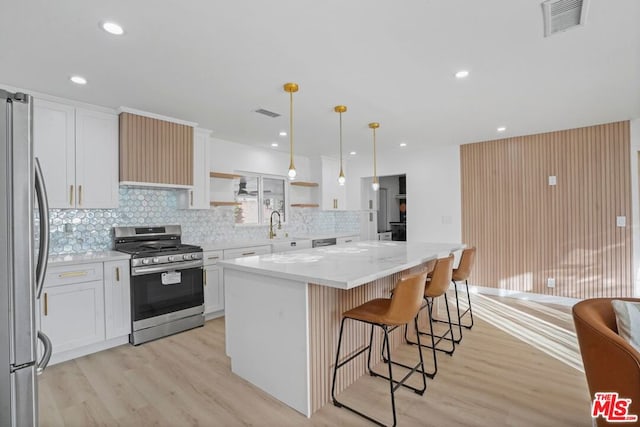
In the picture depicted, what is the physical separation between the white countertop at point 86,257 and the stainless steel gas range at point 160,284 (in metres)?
0.11

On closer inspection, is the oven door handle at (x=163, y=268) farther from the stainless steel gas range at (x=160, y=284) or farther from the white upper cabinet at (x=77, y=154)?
the white upper cabinet at (x=77, y=154)

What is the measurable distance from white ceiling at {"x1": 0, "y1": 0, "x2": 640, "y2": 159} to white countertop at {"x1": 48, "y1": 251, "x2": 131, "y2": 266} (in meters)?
1.50

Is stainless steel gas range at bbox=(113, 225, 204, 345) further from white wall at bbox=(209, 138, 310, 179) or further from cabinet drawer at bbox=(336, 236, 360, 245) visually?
cabinet drawer at bbox=(336, 236, 360, 245)

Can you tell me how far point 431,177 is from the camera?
553 cm

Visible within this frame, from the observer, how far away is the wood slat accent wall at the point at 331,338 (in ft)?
6.88

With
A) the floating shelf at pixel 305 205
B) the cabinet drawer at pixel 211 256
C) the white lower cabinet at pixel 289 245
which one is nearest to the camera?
the cabinet drawer at pixel 211 256

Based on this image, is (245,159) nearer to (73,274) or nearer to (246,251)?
(246,251)

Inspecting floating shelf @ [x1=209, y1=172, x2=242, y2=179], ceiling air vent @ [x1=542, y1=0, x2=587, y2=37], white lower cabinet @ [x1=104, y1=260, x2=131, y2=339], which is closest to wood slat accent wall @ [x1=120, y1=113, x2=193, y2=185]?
floating shelf @ [x1=209, y1=172, x2=242, y2=179]

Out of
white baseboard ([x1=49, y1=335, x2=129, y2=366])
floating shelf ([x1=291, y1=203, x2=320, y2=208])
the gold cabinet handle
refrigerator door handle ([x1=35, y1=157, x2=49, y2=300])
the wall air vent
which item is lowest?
white baseboard ([x1=49, y1=335, x2=129, y2=366])

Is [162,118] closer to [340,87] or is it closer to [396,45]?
[340,87]

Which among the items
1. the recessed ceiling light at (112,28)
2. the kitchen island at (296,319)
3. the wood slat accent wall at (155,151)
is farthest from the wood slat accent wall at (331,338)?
the wood slat accent wall at (155,151)

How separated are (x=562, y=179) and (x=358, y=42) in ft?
12.5

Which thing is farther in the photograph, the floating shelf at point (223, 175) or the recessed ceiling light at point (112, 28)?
the floating shelf at point (223, 175)

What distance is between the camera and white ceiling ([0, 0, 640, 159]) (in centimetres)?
183
